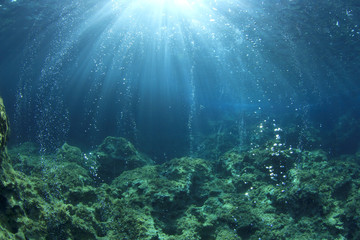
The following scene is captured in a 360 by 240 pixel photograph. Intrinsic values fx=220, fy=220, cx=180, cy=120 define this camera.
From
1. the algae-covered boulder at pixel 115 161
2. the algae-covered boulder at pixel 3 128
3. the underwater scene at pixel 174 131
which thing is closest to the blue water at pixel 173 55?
the underwater scene at pixel 174 131

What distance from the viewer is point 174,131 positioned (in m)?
21.8

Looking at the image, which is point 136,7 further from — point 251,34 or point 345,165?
point 345,165

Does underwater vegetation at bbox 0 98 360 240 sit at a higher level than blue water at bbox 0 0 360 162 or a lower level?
lower

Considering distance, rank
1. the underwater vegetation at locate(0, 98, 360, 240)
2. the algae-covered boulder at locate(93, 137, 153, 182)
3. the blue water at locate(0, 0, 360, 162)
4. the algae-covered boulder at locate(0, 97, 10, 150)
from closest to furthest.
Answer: the algae-covered boulder at locate(0, 97, 10, 150)
the underwater vegetation at locate(0, 98, 360, 240)
the algae-covered boulder at locate(93, 137, 153, 182)
the blue water at locate(0, 0, 360, 162)

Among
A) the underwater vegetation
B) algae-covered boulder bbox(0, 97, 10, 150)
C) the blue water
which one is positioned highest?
the blue water

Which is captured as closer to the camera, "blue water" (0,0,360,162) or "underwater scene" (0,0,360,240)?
"underwater scene" (0,0,360,240)

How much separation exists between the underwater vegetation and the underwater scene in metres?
0.03

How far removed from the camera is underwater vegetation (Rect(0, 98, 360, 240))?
3193 mm

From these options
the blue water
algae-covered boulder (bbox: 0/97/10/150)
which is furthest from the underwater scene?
the blue water

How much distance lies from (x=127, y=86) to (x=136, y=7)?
3217cm

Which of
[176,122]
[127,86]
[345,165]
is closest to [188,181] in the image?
[345,165]

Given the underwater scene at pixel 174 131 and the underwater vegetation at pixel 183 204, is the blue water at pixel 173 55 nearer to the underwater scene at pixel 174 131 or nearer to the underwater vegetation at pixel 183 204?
the underwater scene at pixel 174 131

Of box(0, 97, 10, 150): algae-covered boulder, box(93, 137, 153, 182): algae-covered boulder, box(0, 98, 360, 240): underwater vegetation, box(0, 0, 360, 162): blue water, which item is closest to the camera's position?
box(0, 97, 10, 150): algae-covered boulder

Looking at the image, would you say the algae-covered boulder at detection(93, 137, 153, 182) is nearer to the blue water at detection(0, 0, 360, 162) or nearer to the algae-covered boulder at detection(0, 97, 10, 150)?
the algae-covered boulder at detection(0, 97, 10, 150)
